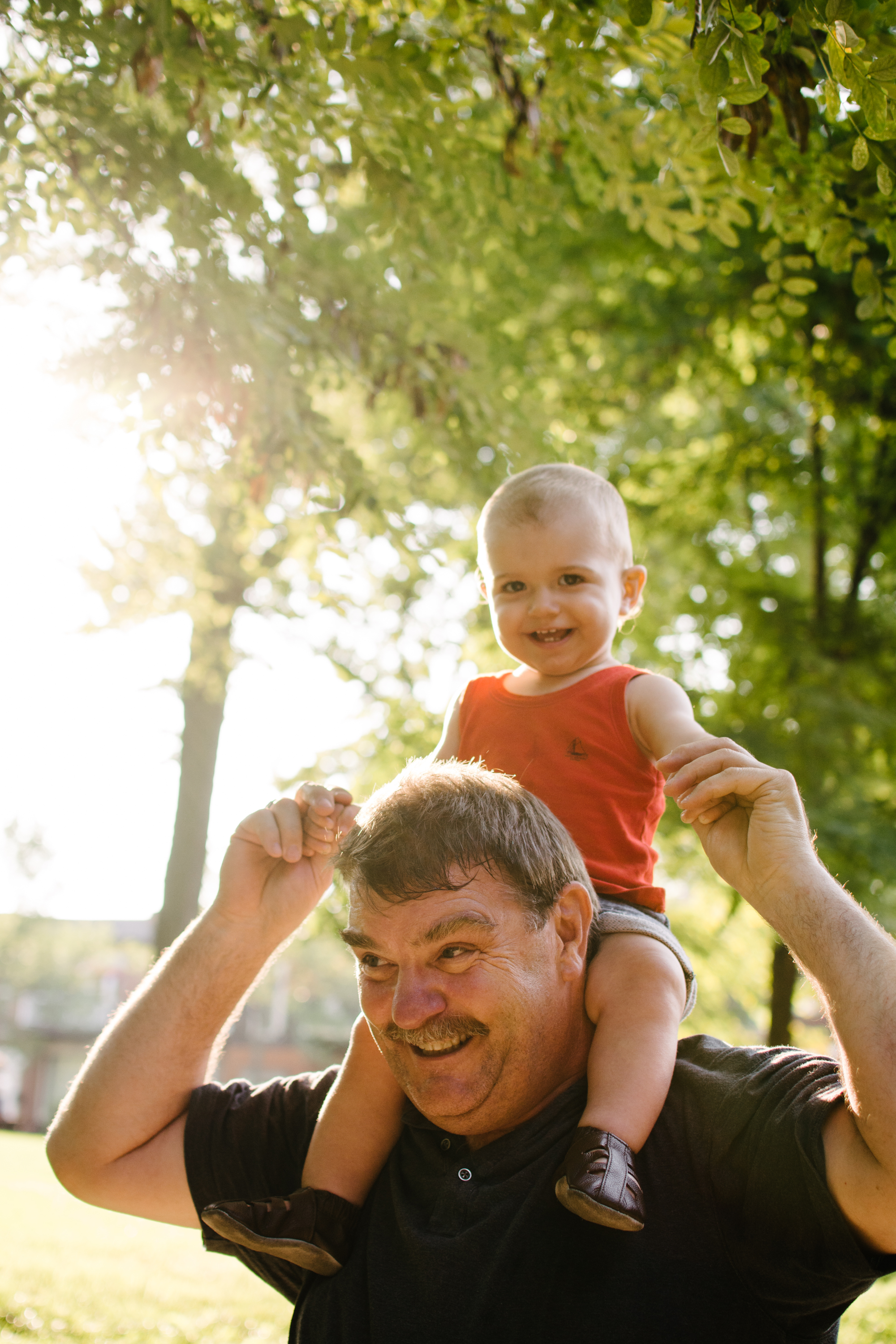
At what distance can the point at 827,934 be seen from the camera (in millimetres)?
1760

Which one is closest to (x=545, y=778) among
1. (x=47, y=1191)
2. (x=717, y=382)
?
(x=717, y=382)

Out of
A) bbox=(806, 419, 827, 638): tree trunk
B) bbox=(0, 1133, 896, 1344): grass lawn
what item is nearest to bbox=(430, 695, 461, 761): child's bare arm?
bbox=(0, 1133, 896, 1344): grass lawn

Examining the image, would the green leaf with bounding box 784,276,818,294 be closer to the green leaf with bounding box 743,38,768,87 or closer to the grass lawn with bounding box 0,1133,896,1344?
the green leaf with bounding box 743,38,768,87

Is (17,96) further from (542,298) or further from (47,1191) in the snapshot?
(47,1191)

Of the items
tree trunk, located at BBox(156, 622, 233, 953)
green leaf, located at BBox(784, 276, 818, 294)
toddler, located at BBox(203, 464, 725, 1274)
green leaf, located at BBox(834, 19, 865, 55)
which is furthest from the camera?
tree trunk, located at BBox(156, 622, 233, 953)

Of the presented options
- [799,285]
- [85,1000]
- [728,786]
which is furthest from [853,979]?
[85,1000]

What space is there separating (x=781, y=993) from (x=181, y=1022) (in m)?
6.88

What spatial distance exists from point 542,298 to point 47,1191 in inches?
406

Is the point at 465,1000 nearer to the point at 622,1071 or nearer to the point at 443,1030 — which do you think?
the point at 443,1030

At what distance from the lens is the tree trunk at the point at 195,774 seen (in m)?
10.9

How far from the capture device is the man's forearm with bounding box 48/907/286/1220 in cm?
238

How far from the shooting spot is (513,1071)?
2033 millimetres

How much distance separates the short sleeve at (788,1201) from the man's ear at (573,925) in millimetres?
393

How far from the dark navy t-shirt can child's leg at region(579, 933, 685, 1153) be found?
0.10 meters
